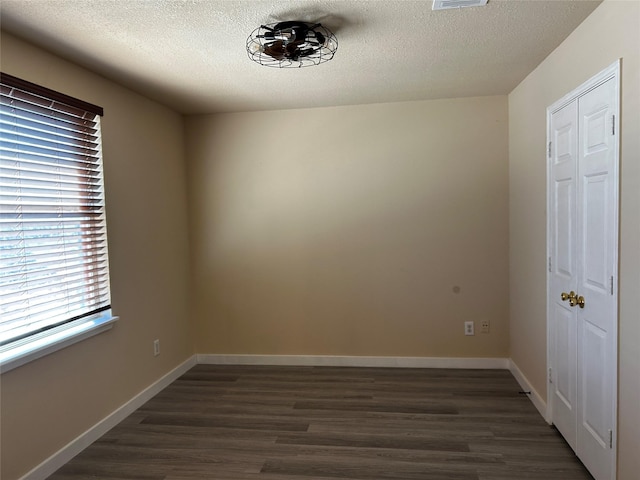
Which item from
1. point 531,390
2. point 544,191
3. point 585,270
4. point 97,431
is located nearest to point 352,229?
point 544,191

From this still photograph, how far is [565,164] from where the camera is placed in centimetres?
246

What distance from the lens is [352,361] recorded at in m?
3.98

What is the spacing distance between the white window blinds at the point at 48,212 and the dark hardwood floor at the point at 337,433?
0.95 metres

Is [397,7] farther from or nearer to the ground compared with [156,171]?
farther from the ground

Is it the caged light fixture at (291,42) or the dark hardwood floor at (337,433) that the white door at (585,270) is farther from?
the caged light fixture at (291,42)

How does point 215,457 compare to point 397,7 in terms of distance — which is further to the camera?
point 215,457

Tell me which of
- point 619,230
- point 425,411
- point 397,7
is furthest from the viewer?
point 425,411

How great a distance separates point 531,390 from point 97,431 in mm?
3027

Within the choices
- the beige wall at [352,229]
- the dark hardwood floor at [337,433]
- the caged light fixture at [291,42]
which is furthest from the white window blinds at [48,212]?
the beige wall at [352,229]

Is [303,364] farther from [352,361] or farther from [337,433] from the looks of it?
[337,433]

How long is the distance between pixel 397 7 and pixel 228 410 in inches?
111

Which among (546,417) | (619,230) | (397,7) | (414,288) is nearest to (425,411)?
(546,417)

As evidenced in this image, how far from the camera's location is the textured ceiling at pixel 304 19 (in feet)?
6.61

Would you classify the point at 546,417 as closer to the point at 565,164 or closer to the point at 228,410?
the point at 565,164
